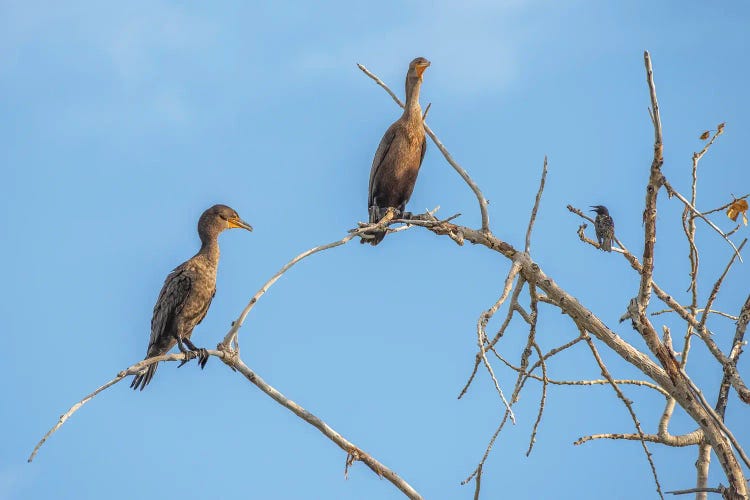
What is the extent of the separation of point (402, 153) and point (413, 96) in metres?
0.49

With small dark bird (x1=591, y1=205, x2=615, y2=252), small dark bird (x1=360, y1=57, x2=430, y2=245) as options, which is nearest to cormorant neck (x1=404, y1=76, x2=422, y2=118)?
small dark bird (x1=360, y1=57, x2=430, y2=245)

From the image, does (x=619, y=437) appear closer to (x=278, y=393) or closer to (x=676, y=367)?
(x=676, y=367)

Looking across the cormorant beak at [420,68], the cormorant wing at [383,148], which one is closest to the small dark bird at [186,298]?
the cormorant wing at [383,148]

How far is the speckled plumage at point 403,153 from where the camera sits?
8.35 meters

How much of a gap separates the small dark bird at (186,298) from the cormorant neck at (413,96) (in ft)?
6.19

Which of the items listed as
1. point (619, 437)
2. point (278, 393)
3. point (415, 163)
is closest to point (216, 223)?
point (415, 163)

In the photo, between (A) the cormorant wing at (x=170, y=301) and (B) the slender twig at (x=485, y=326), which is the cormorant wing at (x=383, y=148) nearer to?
(A) the cormorant wing at (x=170, y=301)

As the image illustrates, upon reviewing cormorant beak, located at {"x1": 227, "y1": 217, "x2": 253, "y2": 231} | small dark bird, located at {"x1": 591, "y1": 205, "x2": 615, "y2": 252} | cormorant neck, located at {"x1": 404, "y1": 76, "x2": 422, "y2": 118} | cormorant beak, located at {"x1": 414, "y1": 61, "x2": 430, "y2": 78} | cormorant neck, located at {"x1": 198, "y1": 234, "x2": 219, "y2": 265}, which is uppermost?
cormorant beak, located at {"x1": 414, "y1": 61, "x2": 430, "y2": 78}

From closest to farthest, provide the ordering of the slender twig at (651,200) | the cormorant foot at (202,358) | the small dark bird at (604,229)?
the slender twig at (651,200) < the cormorant foot at (202,358) < the small dark bird at (604,229)

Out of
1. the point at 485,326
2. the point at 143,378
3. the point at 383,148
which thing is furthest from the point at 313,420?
the point at 383,148

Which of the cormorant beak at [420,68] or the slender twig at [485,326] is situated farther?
the cormorant beak at [420,68]

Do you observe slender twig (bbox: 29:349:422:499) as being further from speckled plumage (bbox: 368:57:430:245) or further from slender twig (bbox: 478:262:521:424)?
speckled plumage (bbox: 368:57:430:245)

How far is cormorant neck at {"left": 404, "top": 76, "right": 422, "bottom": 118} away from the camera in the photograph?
841 centimetres

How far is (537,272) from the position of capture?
17.2 ft
